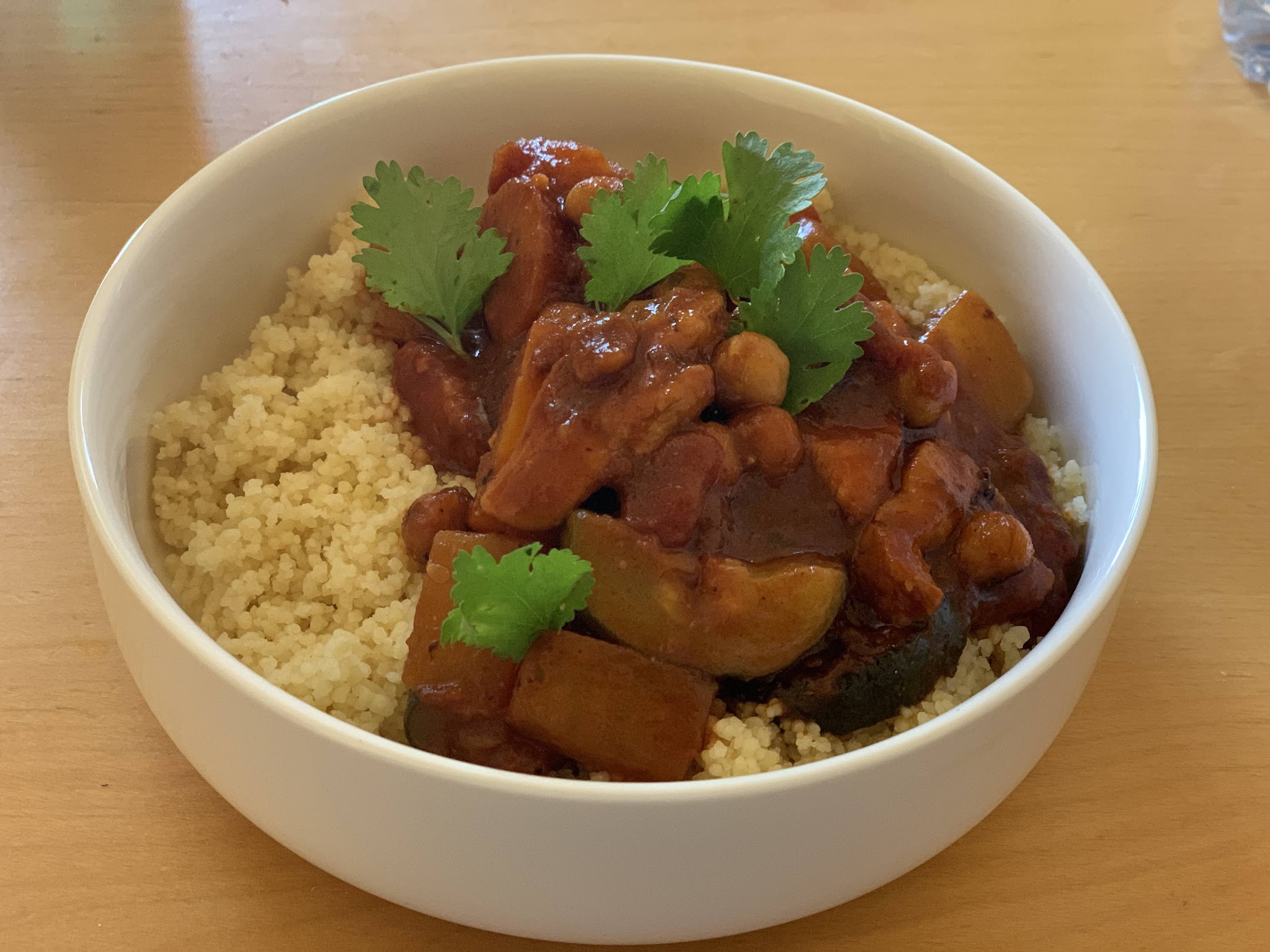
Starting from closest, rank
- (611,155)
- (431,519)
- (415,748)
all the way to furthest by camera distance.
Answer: (415,748), (431,519), (611,155)

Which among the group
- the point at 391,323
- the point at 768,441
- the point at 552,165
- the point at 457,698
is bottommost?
the point at 457,698

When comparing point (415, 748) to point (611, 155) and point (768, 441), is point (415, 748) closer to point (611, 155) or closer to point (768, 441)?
point (768, 441)

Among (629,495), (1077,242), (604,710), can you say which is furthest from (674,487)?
(1077,242)

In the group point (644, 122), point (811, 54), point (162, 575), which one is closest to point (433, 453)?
point (162, 575)

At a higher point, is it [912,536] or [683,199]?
[683,199]

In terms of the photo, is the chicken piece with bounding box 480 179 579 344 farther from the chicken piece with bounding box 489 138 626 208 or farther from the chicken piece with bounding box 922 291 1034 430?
the chicken piece with bounding box 922 291 1034 430

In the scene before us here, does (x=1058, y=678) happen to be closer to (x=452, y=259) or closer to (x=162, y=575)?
(x=452, y=259)

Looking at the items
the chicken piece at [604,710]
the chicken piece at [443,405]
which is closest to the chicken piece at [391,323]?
the chicken piece at [443,405]

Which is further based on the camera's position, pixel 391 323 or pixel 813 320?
pixel 391 323
